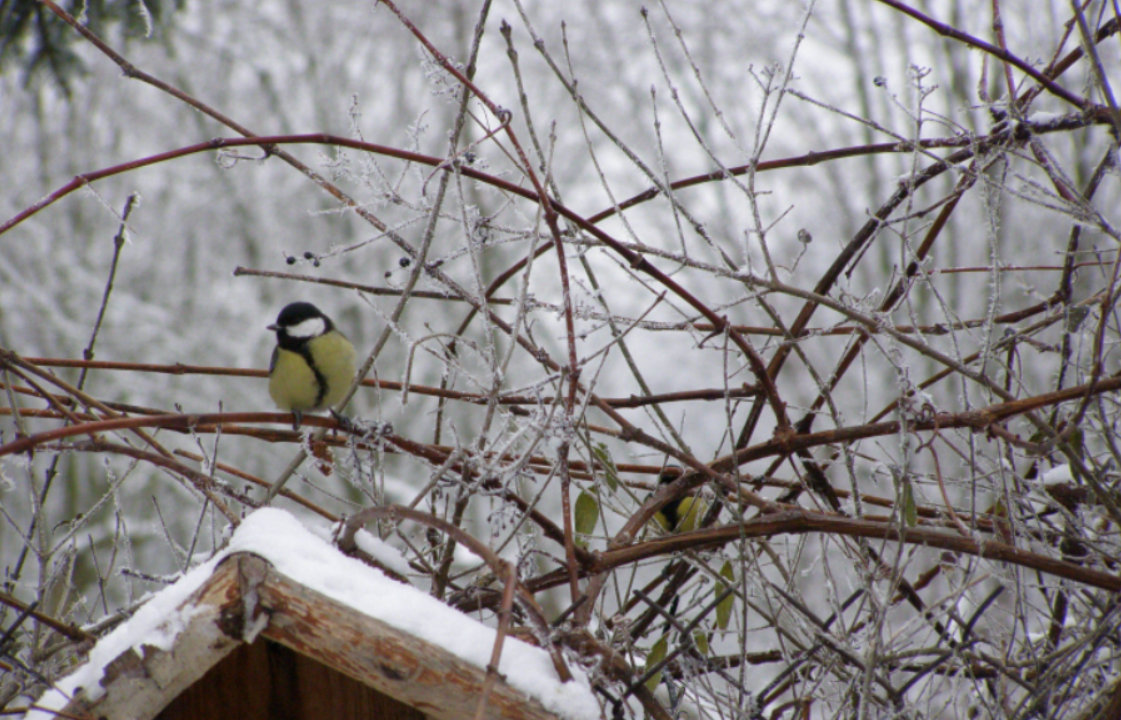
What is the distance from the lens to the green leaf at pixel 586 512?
75.9 inches

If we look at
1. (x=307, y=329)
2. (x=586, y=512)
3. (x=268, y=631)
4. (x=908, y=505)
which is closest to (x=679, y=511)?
(x=586, y=512)

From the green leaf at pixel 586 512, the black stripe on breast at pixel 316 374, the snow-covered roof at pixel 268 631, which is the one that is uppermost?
the black stripe on breast at pixel 316 374

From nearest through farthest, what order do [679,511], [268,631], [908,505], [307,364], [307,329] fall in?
[268,631], [908,505], [679,511], [307,364], [307,329]

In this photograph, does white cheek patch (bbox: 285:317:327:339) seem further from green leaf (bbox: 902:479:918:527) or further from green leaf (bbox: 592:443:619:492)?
green leaf (bbox: 902:479:918:527)

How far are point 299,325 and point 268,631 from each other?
74.6 inches

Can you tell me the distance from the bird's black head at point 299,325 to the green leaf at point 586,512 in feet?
4.79

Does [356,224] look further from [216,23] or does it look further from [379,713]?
[379,713]

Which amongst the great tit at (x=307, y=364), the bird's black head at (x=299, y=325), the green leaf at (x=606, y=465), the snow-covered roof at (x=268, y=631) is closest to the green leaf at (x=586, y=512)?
the green leaf at (x=606, y=465)

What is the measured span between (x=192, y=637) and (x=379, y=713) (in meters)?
0.40

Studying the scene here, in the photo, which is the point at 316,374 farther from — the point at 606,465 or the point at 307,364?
the point at 606,465

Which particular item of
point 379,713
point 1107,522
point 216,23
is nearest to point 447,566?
point 379,713

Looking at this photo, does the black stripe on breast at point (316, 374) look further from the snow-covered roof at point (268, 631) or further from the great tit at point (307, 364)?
the snow-covered roof at point (268, 631)

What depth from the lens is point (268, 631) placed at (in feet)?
4.45

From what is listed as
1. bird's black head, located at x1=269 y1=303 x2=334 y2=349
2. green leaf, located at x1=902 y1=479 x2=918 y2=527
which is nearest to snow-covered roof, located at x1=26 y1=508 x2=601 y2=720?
green leaf, located at x1=902 y1=479 x2=918 y2=527
